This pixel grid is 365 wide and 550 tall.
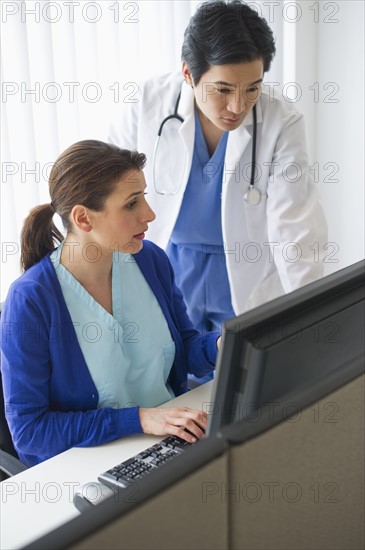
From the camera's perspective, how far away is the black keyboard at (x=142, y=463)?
1184 mm

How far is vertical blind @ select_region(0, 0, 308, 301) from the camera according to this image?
2129mm

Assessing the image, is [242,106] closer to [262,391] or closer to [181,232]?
[181,232]

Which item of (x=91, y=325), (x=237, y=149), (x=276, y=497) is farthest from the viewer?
(x=237, y=149)

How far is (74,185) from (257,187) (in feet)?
2.19

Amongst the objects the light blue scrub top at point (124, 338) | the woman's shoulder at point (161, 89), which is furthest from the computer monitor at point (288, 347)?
the woman's shoulder at point (161, 89)

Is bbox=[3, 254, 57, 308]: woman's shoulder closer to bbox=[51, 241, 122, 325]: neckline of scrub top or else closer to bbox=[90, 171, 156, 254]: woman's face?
bbox=[51, 241, 122, 325]: neckline of scrub top

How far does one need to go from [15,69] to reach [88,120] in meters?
0.33

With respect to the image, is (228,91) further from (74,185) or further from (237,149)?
(74,185)

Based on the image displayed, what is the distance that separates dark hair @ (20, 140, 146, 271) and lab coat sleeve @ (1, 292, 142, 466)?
0.60 ft

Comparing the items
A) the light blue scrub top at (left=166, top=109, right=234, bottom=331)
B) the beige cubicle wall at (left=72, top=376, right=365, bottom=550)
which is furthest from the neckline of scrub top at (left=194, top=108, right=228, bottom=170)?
the beige cubicle wall at (left=72, top=376, right=365, bottom=550)

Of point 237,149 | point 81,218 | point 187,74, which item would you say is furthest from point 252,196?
point 81,218

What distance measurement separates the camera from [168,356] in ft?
5.36

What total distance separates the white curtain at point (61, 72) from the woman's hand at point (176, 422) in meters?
1.01

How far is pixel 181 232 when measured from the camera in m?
1.98
